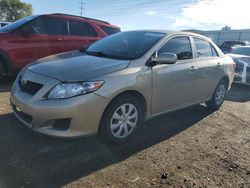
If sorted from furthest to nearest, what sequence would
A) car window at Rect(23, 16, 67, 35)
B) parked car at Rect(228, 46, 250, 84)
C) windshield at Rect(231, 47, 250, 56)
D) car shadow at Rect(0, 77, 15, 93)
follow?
windshield at Rect(231, 47, 250, 56) < parked car at Rect(228, 46, 250, 84) < car window at Rect(23, 16, 67, 35) < car shadow at Rect(0, 77, 15, 93)

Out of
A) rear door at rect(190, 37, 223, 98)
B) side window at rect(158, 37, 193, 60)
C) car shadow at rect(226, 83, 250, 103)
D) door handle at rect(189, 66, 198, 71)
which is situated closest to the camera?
side window at rect(158, 37, 193, 60)

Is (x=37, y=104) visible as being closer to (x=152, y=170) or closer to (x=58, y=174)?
(x=58, y=174)

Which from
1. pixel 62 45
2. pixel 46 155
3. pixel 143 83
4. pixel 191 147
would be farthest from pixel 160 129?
pixel 62 45

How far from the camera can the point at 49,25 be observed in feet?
26.1

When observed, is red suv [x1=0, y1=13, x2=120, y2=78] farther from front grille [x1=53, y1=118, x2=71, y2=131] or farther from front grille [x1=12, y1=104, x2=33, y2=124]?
front grille [x1=53, y1=118, x2=71, y2=131]

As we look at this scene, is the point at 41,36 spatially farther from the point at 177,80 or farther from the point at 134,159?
the point at 134,159

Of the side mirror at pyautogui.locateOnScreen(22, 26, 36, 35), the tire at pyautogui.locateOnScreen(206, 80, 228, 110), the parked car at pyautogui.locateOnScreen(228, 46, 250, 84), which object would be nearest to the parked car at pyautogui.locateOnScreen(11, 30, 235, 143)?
the tire at pyautogui.locateOnScreen(206, 80, 228, 110)

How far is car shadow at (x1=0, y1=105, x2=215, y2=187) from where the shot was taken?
320 centimetres

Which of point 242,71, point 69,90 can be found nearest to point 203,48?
point 69,90

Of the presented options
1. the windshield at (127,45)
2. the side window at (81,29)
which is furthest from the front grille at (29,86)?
the side window at (81,29)

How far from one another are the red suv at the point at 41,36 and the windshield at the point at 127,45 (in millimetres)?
2711

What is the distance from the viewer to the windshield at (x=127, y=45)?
15.0ft

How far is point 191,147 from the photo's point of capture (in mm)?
4391

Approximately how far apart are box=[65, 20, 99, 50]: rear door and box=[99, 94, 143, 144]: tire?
4.59 metres
